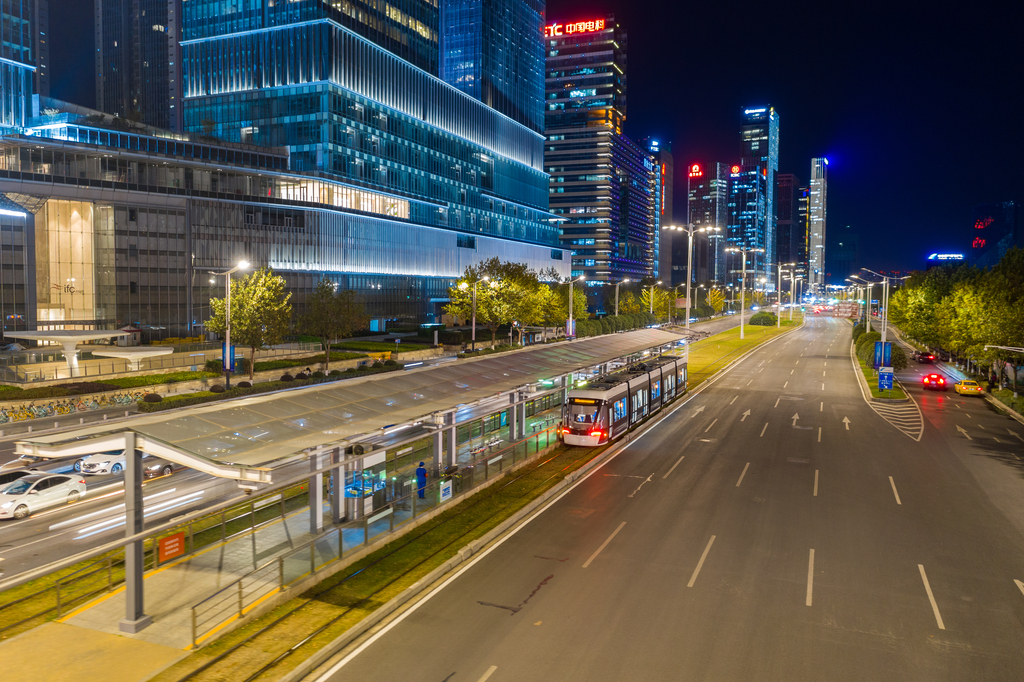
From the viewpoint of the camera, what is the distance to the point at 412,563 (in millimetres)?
17984

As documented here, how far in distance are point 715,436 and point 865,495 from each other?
1144 centimetres

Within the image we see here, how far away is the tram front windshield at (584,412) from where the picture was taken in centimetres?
3303

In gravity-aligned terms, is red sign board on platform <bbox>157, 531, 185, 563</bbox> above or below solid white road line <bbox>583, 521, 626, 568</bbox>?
above

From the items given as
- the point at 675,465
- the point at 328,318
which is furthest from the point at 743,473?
the point at 328,318

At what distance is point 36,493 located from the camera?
23109 millimetres

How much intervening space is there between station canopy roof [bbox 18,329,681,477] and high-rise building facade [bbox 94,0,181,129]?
19832cm

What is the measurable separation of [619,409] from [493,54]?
440ft

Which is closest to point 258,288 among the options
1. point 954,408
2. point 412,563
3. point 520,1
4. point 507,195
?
point 412,563

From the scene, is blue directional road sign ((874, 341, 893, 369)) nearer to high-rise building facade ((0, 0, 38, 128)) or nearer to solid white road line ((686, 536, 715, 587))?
solid white road line ((686, 536, 715, 587))

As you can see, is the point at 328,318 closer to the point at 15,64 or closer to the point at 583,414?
the point at 583,414

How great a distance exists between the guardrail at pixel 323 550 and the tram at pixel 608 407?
6.37m

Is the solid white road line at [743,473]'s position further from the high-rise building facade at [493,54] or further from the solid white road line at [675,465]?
the high-rise building facade at [493,54]

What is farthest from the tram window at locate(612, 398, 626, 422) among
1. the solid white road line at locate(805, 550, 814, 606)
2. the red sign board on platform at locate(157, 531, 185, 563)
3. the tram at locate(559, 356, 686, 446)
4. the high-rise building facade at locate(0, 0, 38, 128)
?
the high-rise building facade at locate(0, 0, 38, 128)

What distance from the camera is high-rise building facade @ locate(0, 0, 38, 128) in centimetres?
8750
